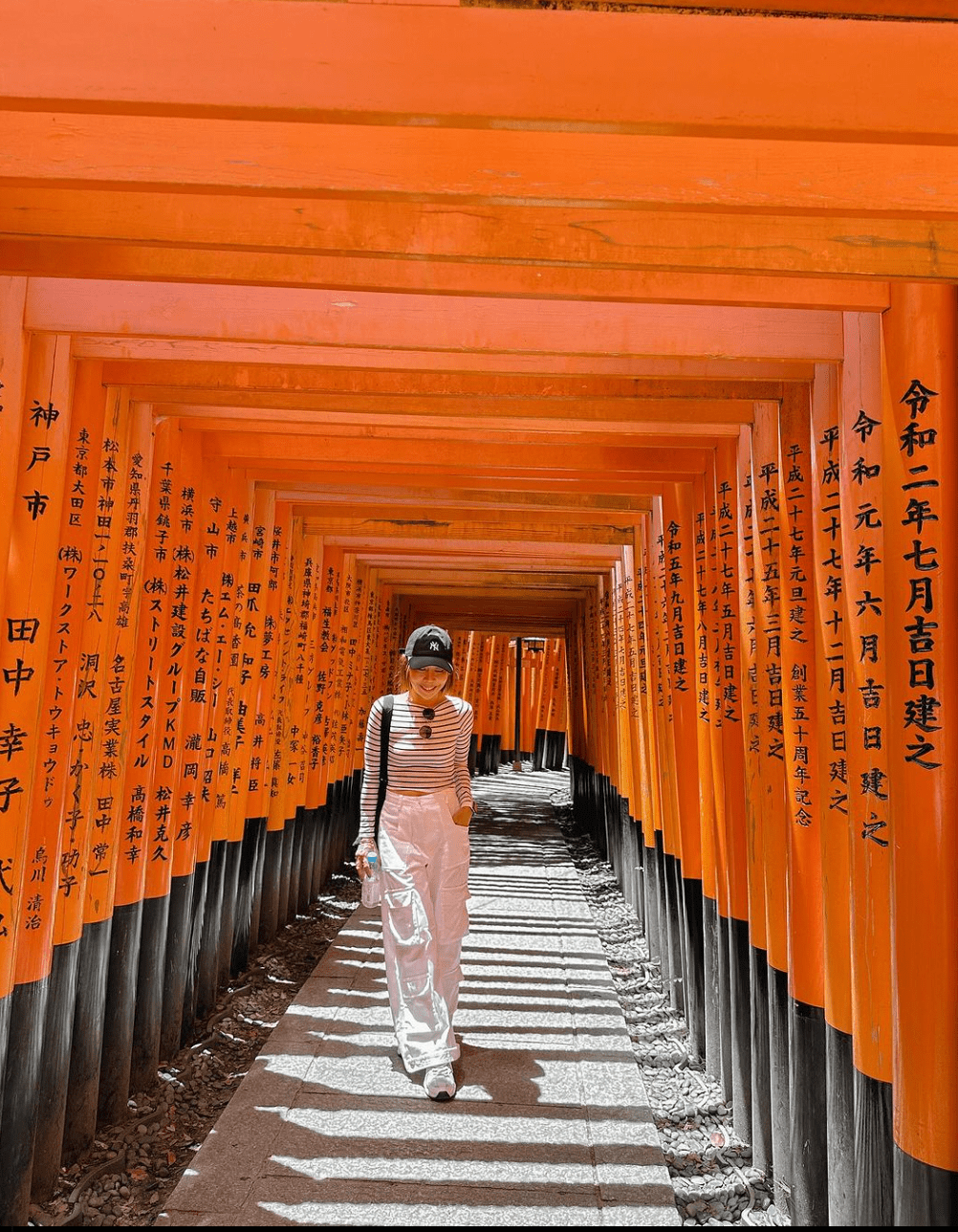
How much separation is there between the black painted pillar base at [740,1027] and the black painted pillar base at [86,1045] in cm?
279

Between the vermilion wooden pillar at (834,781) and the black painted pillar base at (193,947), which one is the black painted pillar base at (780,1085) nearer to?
the vermilion wooden pillar at (834,781)

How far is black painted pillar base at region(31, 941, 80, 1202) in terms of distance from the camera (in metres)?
3.44

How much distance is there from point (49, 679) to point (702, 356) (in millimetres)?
2804

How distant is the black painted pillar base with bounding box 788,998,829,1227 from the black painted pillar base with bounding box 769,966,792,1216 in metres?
0.08

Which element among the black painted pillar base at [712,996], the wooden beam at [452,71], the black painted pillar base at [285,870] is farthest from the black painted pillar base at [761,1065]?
the black painted pillar base at [285,870]

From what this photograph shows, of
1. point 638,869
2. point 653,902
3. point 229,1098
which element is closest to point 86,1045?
point 229,1098

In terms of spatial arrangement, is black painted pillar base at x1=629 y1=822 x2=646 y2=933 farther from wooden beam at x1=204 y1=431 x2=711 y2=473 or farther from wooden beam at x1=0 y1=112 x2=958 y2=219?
wooden beam at x1=0 y1=112 x2=958 y2=219

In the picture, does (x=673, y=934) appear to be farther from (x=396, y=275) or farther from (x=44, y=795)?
(x=396, y=275)

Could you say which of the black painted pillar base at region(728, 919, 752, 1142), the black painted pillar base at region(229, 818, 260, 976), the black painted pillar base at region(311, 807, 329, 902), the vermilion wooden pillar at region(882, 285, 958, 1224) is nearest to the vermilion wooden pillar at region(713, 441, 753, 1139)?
the black painted pillar base at region(728, 919, 752, 1142)

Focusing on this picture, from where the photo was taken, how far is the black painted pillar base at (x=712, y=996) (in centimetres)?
Answer: 457

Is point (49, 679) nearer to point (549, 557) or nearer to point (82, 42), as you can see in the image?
point (82, 42)

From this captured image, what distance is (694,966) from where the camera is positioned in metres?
5.15

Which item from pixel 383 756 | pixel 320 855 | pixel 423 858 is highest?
pixel 383 756

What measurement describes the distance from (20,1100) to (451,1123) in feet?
5.63
